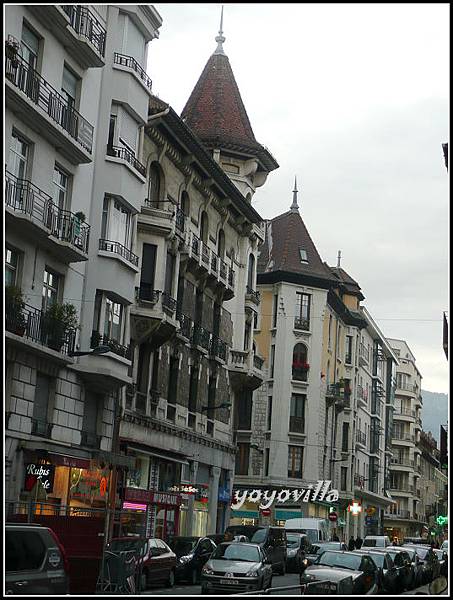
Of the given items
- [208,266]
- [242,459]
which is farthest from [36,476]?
[242,459]

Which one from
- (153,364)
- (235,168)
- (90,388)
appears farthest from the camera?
(235,168)

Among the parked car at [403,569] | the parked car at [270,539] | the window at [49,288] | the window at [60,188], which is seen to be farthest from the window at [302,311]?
the window at [49,288]

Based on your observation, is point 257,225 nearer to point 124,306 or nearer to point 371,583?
point 124,306

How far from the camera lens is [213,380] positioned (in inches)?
2217

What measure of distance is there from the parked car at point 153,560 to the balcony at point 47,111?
12.5 meters

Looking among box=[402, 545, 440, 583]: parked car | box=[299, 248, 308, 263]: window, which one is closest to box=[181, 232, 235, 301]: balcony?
box=[402, 545, 440, 583]: parked car

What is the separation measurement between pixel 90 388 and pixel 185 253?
41.2 feet

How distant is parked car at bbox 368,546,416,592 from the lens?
37.3 metres

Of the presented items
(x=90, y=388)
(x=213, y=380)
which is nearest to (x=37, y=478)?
(x=90, y=388)

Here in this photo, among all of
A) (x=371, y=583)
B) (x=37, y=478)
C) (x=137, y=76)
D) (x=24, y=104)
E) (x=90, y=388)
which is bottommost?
(x=371, y=583)

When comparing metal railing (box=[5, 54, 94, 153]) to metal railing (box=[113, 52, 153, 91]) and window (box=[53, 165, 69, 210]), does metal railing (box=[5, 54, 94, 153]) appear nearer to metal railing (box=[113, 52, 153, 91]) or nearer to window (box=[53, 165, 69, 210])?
window (box=[53, 165, 69, 210])

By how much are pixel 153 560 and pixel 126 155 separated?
14895 millimetres

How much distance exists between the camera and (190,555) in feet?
124

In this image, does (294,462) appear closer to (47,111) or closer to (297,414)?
(297,414)
